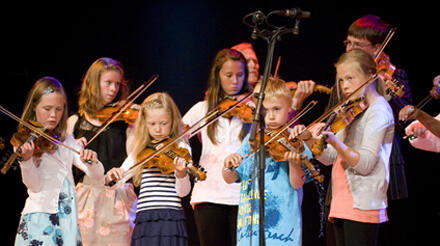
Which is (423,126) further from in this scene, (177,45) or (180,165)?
(177,45)

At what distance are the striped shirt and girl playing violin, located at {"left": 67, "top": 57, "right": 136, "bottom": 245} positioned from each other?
307 mm

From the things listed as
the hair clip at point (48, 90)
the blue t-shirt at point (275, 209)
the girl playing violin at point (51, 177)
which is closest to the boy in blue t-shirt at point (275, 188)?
the blue t-shirt at point (275, 209)

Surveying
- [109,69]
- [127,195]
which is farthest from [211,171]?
[109,69]

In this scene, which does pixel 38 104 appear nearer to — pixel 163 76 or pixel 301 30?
pixel 163 76

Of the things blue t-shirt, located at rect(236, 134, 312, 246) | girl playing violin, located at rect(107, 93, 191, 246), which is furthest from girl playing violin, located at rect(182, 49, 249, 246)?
blue t-shirt, located at rect(236, 134, 312, 246)

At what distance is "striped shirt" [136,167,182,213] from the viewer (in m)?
2.72

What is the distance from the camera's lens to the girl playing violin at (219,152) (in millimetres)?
2820

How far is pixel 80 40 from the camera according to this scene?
13.3 ft

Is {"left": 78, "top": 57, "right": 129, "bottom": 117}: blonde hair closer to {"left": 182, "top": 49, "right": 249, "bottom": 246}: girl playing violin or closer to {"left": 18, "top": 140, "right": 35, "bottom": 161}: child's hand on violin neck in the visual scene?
{"left": 182, "top": 49, "right": 249, "bottom": 246}: girl playing violin

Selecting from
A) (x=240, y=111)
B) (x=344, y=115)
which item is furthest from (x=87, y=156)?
(x=344, y=115)

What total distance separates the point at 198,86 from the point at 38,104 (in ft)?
4.81

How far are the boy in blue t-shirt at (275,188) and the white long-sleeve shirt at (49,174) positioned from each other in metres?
0.78

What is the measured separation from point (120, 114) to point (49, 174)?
1.97 ft

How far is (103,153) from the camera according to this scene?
3.13 meters
